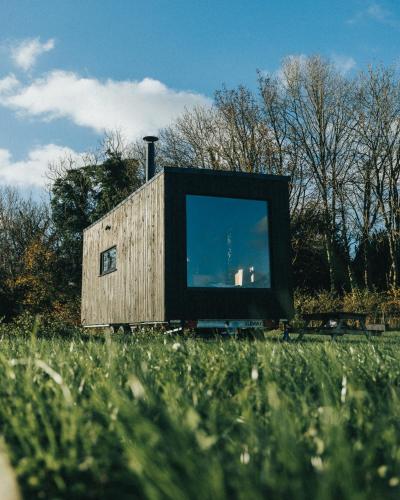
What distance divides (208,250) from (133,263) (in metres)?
1.97

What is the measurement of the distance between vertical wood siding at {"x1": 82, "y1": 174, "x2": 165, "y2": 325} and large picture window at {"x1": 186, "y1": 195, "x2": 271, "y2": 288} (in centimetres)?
70

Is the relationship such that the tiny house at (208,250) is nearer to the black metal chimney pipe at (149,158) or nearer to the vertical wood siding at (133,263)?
the vertical wood siding at (133,263)

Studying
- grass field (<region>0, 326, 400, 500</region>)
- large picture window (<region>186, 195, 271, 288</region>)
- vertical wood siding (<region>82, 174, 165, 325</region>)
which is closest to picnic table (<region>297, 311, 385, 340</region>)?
large picture window (<region>186, 195, 271, 288</region>)

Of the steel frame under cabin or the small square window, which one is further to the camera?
the small square window

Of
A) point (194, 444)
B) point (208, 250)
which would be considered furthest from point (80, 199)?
point (194, 444)

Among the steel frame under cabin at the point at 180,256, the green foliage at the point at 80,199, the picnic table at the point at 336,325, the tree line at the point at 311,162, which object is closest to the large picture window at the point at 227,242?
the steel frame under cabin at the point at 180,256

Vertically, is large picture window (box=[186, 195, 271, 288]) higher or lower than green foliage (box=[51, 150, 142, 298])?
lower

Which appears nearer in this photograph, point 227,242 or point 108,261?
point 227,242

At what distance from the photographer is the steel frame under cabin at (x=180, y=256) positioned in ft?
40.3

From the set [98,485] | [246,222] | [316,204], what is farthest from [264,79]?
[98,485]

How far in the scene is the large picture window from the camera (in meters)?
12.9

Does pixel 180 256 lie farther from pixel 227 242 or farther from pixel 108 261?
pixel 108 261

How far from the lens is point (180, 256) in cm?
1241

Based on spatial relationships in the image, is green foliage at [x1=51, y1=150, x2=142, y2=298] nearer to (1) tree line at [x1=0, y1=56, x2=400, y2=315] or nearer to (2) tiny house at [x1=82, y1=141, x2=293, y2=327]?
(1) tree line at [x1=0, y1=56, x2=400, y2=315]
